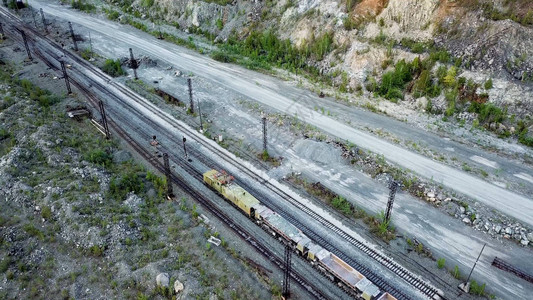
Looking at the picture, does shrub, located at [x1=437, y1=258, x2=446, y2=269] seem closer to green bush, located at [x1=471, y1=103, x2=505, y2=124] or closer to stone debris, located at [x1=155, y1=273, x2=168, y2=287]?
stone debris, located at [x1=155, y1=273, x2=168, y2=287]

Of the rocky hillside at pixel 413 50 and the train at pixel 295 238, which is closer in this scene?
the train at pixel 295 238

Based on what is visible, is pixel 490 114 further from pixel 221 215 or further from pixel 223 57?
pixel 223 57

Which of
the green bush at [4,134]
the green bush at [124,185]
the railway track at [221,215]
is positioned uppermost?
the green bush at [4,134]

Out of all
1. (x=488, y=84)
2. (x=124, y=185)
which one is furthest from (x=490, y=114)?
(x=124, y=185)

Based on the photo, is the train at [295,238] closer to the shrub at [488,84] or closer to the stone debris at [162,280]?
the stone debris at [162,280]

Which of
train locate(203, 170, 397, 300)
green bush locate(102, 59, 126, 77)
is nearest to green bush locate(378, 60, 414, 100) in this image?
train locate(203, 170, 397, 300)

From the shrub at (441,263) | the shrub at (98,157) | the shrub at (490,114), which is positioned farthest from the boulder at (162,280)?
the shrub at (490,114)
